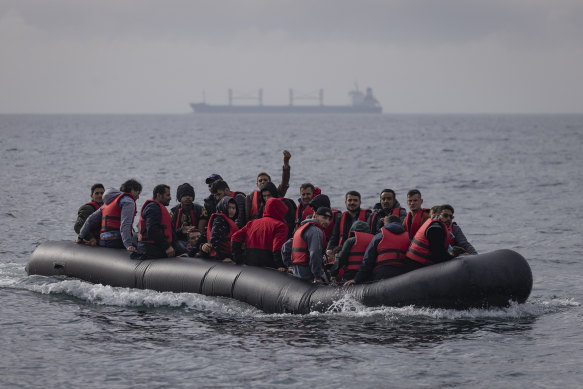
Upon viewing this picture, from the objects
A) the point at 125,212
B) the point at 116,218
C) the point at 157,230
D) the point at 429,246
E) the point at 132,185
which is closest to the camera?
the point at 429,246

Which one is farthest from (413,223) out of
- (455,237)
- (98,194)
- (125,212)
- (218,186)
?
(98,194)

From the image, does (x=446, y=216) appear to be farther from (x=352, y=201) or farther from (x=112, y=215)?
(x=112, y=215)

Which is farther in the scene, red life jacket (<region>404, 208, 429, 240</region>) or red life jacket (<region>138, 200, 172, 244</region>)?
red life jacket (<region>138, 200, 172, 244</region>)

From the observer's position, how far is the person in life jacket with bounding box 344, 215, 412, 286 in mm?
10938

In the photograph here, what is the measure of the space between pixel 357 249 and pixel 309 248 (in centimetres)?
66

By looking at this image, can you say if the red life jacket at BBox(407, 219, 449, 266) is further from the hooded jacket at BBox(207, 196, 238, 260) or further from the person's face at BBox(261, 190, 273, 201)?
the hooded jacket at BBox(207, 196, 238, 260)

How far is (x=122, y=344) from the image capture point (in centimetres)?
1041

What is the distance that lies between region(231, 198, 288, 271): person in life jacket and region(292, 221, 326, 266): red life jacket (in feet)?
1.63

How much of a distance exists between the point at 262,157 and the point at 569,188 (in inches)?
1122

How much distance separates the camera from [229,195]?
12.8 metres

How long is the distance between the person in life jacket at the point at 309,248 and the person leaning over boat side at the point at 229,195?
1.52 meters

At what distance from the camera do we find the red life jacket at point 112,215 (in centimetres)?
1307

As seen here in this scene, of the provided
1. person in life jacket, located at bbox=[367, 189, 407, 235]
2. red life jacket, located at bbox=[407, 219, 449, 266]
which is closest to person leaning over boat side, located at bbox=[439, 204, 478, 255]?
person in life jacket, located at bbox=[367, 189, 407, 235]

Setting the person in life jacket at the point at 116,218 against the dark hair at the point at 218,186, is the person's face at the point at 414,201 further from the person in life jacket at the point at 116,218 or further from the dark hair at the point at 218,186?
the person in life jacket at the point at 116,218
